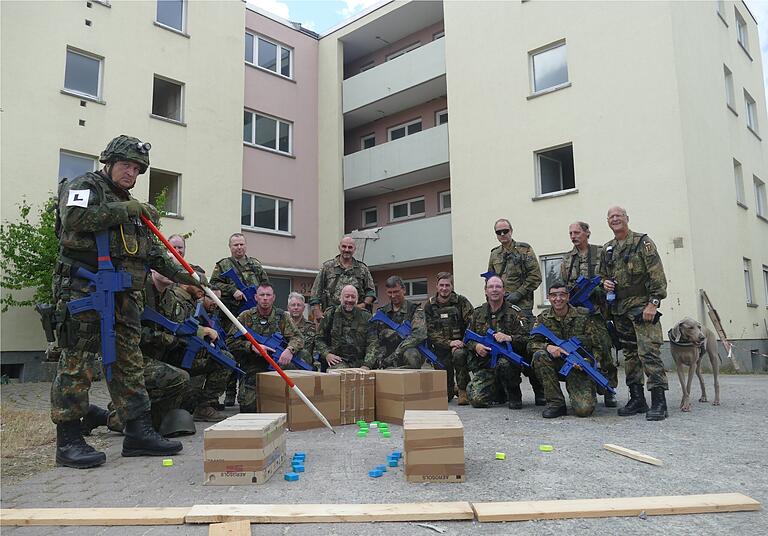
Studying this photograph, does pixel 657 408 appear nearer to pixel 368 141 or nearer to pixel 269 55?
pixel 269 55

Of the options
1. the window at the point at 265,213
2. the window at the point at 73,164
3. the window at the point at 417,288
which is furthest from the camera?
the window at the point at 417,288

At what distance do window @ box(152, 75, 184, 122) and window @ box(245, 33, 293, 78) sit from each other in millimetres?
3084

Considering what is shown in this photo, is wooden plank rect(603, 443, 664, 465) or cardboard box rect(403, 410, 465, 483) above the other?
cardboard box rect(403, 410, 465, 483)

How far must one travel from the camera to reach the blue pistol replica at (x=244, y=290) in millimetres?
7039

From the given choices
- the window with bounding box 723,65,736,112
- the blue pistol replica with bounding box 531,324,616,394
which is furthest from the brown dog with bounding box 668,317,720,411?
the window with bounding box 723,65,736,112

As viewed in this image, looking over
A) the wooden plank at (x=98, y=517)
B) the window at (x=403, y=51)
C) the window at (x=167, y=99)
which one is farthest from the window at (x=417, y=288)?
the wooden plank at (x=98, y=517)

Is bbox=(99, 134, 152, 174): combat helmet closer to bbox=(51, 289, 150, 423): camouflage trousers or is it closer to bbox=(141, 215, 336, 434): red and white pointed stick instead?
bbox=(141, 215, 336, 434): red and white pointed stick

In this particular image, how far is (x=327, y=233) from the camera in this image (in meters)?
18.6

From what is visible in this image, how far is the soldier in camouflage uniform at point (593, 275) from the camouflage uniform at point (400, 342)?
5.78 feet

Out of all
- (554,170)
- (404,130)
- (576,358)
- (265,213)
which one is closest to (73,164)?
(265,213)

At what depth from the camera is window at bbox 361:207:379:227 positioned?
67.3 ft

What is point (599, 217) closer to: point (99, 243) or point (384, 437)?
point (384, 437)

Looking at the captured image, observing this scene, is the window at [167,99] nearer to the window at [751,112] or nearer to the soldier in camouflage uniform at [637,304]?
the soldier in camouflage uniform at [637,304]

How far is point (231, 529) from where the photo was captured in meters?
2.63
